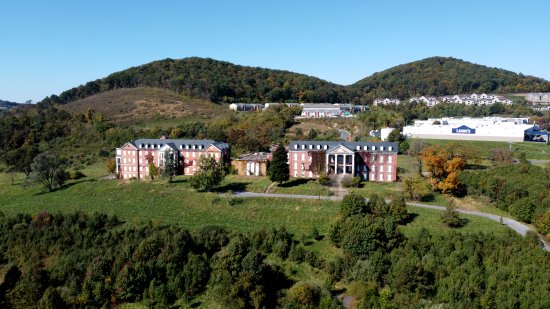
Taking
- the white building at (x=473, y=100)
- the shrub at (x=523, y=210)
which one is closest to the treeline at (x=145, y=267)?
the shrub at (x=523, y=210)

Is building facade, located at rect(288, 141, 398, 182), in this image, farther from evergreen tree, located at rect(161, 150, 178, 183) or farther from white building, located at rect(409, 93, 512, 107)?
white building, located at rect(409, 93, 512, 107)

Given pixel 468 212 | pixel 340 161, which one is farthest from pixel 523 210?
pixel 340 161

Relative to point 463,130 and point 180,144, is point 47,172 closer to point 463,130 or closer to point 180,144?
point 180,144

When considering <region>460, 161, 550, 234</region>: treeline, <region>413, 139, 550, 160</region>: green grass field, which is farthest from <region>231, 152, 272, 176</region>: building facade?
<region>413, 139, 550, 160</region>: green grass field

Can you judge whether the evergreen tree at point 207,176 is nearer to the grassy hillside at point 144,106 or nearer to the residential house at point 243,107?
the grassy hillside at point 144,106

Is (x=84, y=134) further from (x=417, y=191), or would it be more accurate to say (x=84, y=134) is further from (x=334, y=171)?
(x=417, y=191)

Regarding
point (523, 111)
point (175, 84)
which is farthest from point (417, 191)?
point (175, 84)
